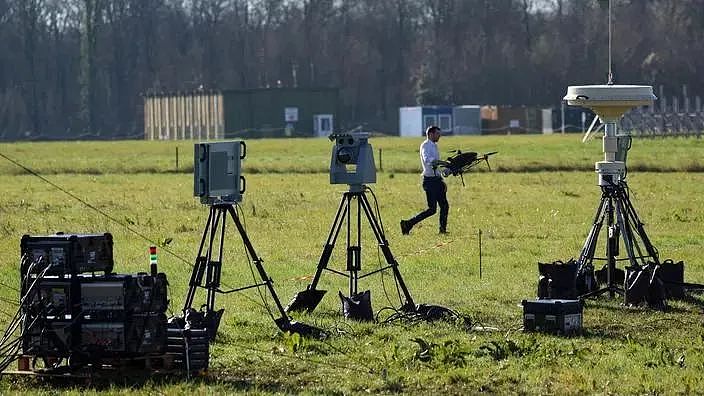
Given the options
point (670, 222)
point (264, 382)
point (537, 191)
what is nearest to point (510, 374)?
point (264, 382)

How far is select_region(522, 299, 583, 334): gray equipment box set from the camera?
14039mm

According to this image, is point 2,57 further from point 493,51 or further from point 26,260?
point 26,260

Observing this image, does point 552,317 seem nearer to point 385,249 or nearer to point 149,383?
point 385,249

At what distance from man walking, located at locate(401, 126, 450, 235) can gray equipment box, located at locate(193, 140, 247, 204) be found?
10.8m

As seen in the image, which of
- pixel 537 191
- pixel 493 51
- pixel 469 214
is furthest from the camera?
pixel 493 51

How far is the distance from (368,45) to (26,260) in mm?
127078

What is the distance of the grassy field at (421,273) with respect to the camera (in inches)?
469

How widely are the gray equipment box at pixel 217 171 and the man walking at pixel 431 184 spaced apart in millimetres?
10807

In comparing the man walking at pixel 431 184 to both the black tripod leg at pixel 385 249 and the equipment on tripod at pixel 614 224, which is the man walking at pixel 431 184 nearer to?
the equipment on tripod at pixel 614 224

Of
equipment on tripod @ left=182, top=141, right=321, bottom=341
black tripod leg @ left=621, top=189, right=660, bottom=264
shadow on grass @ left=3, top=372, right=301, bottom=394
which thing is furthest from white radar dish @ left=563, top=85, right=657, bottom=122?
shadow on grass @ left=3, top=372, right=301, bottom=394

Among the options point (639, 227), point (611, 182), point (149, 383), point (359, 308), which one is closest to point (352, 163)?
point (359, 308)

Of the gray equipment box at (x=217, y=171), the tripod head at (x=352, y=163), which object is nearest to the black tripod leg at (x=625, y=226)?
the tripod head at (x=352, y=163)

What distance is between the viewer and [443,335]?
46.1 ft

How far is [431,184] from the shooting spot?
82.5 feet
